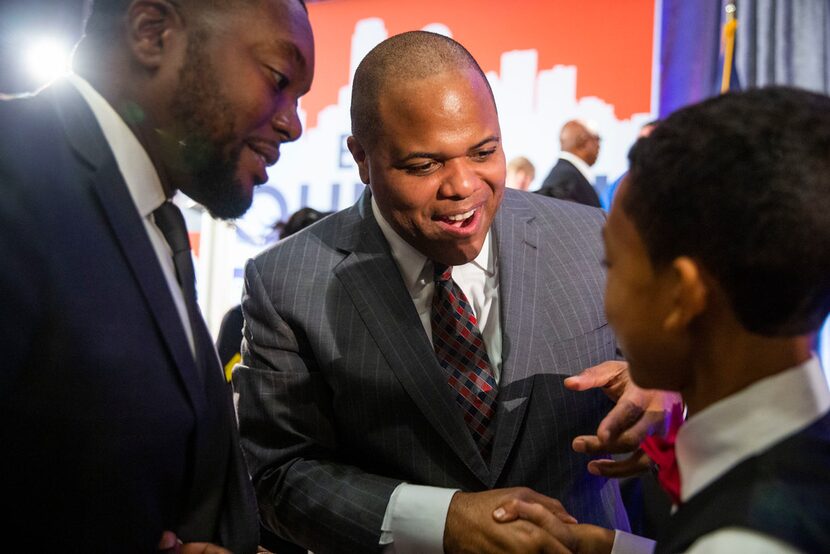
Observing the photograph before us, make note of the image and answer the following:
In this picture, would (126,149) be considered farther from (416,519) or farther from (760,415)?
(760,415)

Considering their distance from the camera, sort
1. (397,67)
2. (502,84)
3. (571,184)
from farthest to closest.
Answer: (502,84), (571,184), (397,67)

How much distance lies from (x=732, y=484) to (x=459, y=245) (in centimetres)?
88

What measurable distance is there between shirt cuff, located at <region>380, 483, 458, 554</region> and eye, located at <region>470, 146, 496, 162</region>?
0.66 metres

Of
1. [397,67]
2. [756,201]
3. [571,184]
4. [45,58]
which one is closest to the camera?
[756,201]

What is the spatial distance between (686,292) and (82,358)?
75 cm

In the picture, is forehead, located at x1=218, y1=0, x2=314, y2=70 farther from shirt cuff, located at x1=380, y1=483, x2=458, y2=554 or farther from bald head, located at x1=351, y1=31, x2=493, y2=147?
shirt cuff, located at x1=380, y1=483, x2=458, y2=554

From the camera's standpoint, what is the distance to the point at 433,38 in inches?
73.4

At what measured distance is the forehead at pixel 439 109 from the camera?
1719 mm

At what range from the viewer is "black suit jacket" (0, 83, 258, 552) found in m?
1.05

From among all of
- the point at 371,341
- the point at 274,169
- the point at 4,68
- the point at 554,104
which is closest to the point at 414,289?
the point at 371,341

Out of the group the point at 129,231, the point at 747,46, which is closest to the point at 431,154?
the point at 129,231

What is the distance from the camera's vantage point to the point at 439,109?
173cm

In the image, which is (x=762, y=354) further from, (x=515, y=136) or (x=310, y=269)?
(x=515, y=136)

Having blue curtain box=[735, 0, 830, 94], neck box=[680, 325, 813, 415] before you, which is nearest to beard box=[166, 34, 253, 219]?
neck box=[680, 325, 813, 415]
